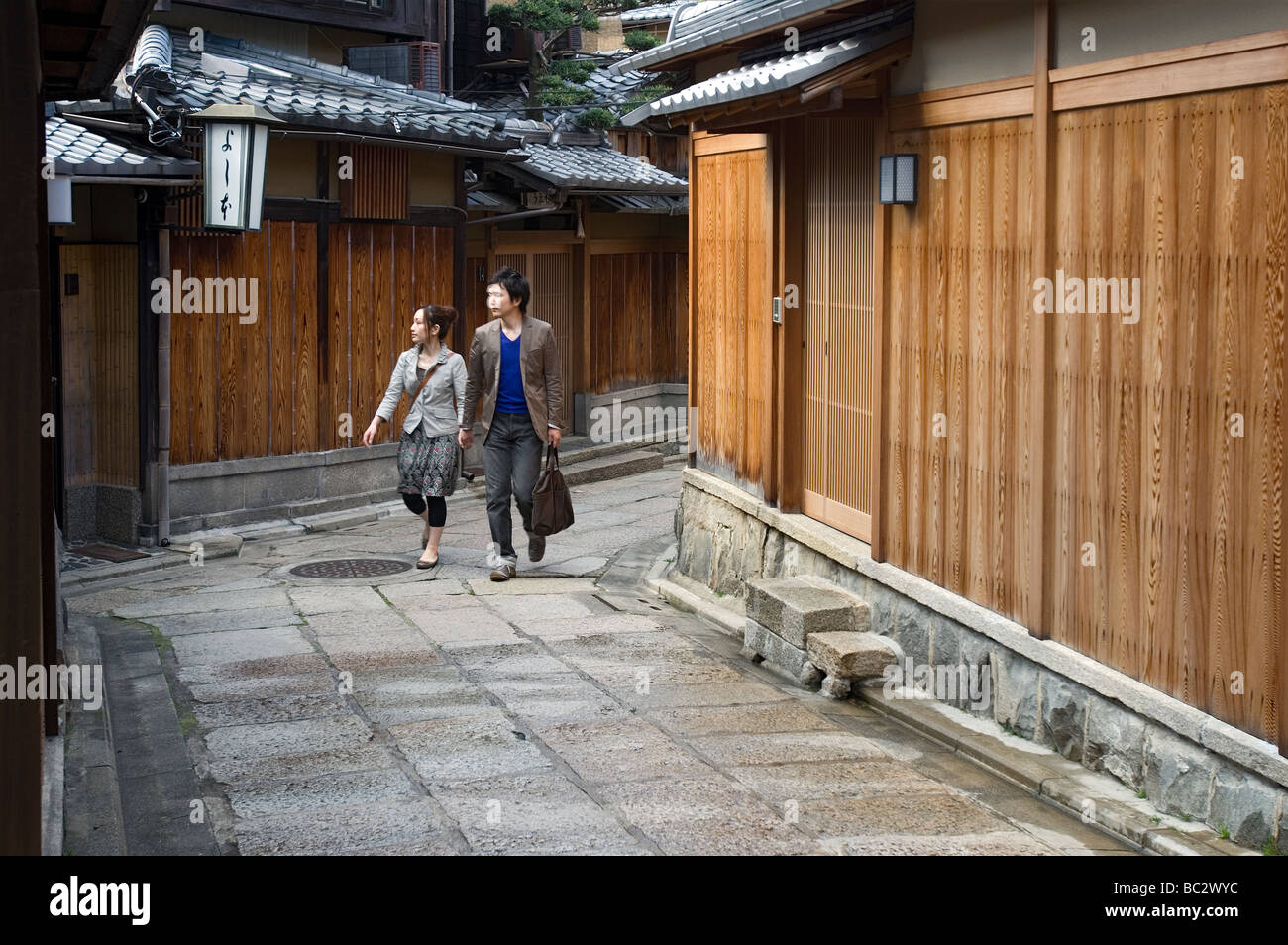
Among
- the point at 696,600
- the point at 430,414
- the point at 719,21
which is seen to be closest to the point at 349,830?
the point at 696,600

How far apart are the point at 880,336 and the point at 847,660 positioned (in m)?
2.12

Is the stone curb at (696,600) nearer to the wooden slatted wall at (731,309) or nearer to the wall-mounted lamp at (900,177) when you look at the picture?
the wooden slatted wall at (731,309)

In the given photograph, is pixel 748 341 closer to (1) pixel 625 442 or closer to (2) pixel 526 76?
(1) pixel 625 442

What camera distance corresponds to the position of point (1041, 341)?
25.1ft

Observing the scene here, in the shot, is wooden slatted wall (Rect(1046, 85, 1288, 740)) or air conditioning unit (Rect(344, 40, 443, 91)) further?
air conditioning unit (Rect(344, 40, 443, 91))

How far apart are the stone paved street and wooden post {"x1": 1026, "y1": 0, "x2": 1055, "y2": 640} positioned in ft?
3.36

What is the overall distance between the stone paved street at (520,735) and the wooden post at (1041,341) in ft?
3.36

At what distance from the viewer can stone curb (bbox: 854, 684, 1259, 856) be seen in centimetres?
629

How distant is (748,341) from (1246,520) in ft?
20.5

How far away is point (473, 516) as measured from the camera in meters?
16.2

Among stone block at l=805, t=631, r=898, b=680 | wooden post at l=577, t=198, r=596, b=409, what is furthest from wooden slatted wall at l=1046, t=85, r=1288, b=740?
wooden post at l=577, t=198, r=596, b=409

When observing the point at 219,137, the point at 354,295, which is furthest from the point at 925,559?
the point at 354,295

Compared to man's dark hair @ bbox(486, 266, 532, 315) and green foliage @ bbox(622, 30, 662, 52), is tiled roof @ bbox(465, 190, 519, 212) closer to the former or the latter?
man's dark hair @ bbox(486, 266, 532, 315)

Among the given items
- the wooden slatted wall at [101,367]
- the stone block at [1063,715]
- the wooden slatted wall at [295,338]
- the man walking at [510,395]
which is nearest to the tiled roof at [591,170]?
the wooden slatted wall at [295,338]
